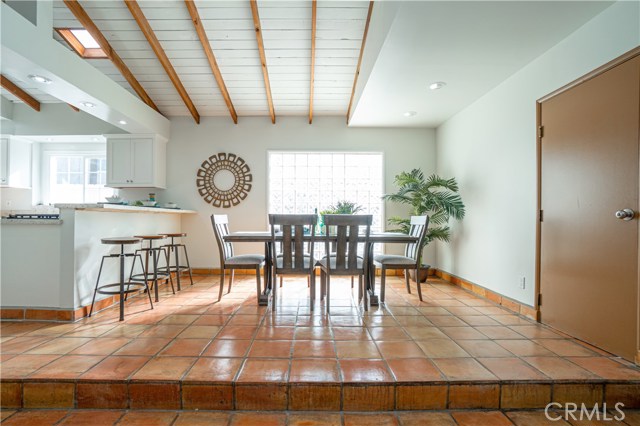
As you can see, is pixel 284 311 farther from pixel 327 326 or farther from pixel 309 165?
pixel 309 165

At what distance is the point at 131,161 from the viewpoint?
4.96 m

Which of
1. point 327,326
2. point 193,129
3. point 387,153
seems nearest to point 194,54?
point 193,129

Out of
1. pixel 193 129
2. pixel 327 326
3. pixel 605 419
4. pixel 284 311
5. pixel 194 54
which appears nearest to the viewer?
pixel 605 419

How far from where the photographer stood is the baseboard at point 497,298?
3029 millimetres

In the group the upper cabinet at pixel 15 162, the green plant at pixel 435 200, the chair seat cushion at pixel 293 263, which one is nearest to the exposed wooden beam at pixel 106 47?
the upper cabinet at pixel 15 162

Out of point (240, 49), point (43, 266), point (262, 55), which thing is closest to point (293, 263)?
point (43, 266)

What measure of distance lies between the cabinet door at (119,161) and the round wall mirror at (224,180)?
1.02m

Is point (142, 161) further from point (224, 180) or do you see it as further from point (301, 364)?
point (301, 364)

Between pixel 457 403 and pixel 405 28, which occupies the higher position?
pixel 405 28

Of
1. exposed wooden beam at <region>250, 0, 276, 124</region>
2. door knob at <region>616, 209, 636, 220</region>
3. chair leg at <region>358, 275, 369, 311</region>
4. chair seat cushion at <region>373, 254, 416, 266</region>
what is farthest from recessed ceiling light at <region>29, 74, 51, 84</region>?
door knob at <region>616, 209, 636, 220</region>

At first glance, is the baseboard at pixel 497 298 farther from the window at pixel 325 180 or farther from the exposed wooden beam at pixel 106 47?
the exposed wooden beam at pixel 106 47

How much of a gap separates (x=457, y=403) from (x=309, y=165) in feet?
13.8

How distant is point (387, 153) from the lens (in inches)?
213

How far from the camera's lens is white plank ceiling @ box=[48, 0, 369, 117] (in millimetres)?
3502
